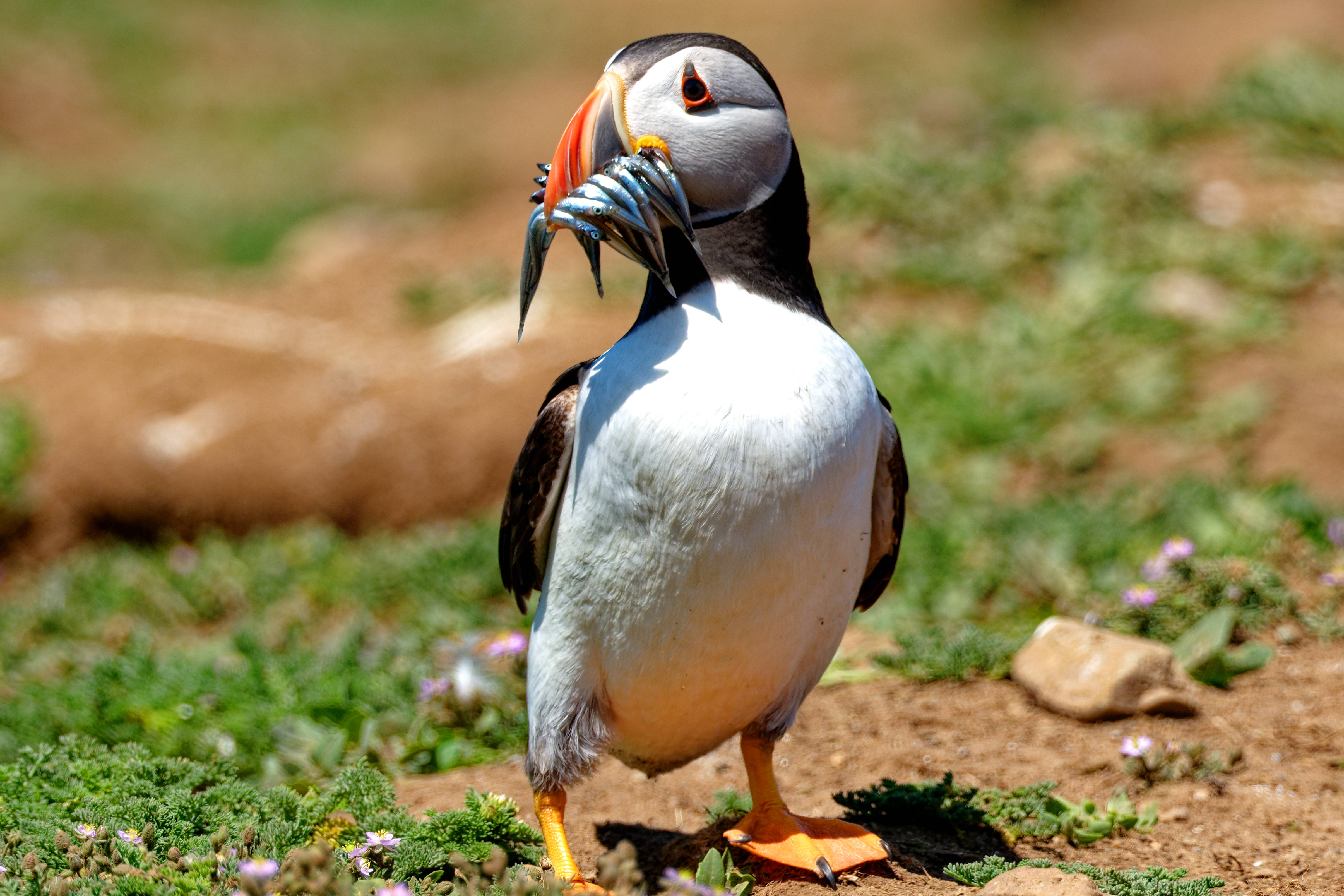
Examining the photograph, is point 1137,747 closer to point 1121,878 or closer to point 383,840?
point 1121,878

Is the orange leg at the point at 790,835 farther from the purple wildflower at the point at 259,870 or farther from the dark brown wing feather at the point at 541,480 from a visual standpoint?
the purple wildflower at the point at 259,870

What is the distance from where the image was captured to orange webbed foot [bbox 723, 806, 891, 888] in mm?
3148

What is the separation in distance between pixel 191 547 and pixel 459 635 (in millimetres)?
2871

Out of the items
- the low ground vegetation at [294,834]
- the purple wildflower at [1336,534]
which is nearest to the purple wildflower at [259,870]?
the low ground vegetation at [294,834]

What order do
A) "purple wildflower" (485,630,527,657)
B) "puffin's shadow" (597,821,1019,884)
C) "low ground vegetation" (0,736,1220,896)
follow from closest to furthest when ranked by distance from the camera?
"low ground vegetation" (0,736,1220,896)
"puffin's shadow" (597,821,1019,884)
"purple wildflower" (485,630,527,657)

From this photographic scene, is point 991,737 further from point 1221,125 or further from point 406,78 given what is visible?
point 406,78

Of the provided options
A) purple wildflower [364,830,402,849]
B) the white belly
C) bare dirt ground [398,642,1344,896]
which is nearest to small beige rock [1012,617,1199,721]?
bare dirt ground [398,642,1344,896]

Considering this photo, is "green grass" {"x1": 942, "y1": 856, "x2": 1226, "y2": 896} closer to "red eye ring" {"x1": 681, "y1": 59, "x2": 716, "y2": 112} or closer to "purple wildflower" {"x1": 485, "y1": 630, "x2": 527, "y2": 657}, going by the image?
"red eye ring" {"x1": 681, "y1": 59, "x2": 716, "y2": 112}

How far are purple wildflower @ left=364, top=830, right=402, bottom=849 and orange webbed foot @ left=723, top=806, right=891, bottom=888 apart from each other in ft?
2.63

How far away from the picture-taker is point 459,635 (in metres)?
5.47

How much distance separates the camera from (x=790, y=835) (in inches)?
127

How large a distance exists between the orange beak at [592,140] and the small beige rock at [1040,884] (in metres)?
1.80

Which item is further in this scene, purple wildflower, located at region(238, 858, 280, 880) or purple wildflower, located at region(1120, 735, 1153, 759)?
purple wildflower, located at region(1120, 735, 1153, 759)

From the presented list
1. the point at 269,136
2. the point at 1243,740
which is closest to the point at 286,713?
the point at 1243,740
